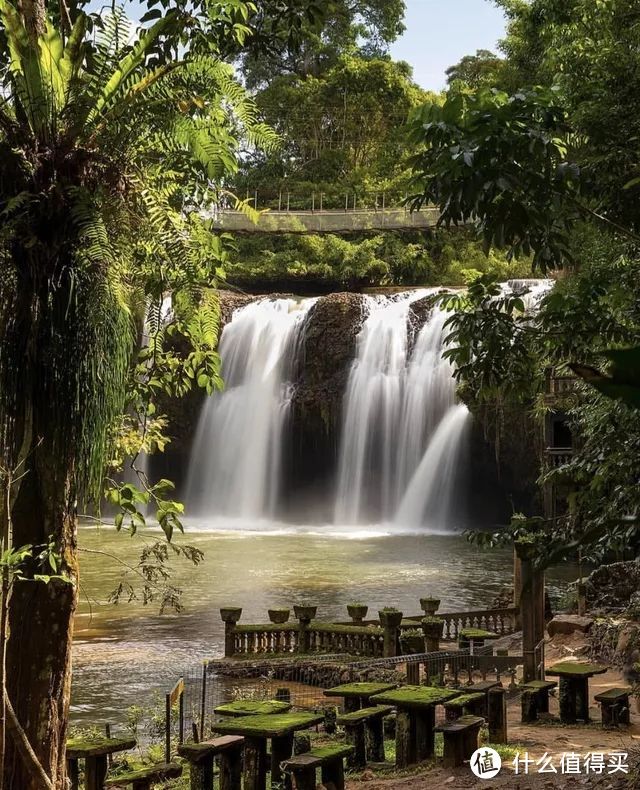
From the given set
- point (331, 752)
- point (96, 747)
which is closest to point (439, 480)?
point (331, 752)

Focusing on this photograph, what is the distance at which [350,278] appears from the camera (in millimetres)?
39844

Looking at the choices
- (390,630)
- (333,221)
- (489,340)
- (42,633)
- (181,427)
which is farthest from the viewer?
(333,221)

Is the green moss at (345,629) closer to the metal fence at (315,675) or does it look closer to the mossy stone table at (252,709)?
the metal fence at (315,675)

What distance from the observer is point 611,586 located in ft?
48.8

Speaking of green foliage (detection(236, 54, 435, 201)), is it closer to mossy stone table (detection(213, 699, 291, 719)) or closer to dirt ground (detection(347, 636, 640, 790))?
dirt ground (detection(347, 636, 640, 790))

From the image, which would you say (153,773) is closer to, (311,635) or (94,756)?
(94,756)

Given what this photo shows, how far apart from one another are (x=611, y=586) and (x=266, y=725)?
992 centimetres

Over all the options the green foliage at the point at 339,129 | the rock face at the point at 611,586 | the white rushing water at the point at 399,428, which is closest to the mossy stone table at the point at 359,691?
the rock face at the point at 611,586

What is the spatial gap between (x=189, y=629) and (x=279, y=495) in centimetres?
1716

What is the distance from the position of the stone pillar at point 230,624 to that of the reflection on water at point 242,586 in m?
0.35

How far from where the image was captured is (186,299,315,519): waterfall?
31.5 m

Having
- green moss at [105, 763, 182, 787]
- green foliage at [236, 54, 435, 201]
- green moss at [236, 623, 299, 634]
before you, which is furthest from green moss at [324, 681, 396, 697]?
green foliage at [236, 54, 435, 201]

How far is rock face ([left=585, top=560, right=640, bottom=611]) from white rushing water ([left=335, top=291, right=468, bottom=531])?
502 inches

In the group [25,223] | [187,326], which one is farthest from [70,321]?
[187,326]
